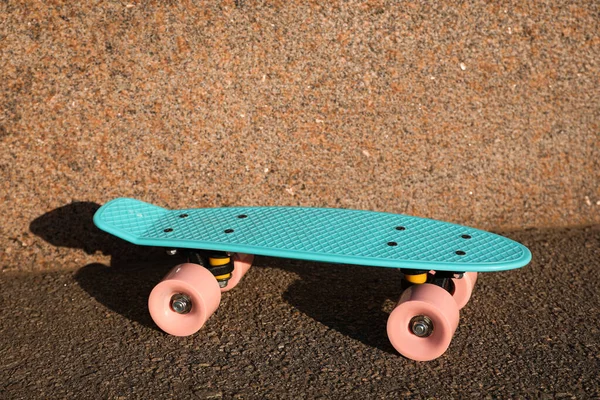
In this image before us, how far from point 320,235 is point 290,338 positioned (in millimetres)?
458

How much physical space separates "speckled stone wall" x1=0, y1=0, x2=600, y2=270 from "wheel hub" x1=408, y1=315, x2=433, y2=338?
3.61 feet

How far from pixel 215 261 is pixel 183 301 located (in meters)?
0.26

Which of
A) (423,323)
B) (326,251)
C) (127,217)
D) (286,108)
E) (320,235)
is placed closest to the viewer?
(423,323)

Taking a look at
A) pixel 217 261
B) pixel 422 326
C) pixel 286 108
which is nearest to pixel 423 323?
pixel 422 326

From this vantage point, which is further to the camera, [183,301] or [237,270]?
[237,270]

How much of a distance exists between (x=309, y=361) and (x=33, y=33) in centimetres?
196

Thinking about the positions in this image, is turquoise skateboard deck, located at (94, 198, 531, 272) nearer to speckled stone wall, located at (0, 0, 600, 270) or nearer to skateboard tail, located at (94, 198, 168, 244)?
skateboard tail, located at (94, 198, 168, 244)

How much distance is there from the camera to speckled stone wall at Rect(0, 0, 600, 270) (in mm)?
3193

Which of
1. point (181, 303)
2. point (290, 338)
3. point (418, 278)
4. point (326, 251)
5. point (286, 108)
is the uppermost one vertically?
point (286, 108)

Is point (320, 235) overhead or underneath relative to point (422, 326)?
overhead

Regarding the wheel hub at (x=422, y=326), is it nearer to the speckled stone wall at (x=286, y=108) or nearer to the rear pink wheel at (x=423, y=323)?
the rear pink wheel at (x=423, y=323)

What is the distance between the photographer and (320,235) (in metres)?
2.91

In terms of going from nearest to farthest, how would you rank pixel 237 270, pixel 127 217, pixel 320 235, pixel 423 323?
1. pixel 423 323
2. pixel 320 235
3. pixel 127 217
4. pixel 237 270

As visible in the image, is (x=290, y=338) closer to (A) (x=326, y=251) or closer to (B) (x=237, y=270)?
(A) (x=326, y=251)
